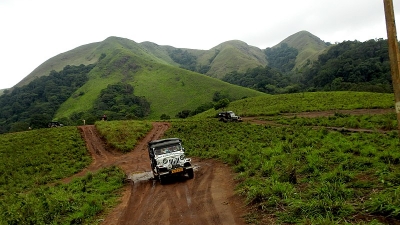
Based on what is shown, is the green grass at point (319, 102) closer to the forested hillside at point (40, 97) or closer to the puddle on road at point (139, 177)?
the puddle on road at point (139, 177)

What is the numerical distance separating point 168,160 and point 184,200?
500 centimetres

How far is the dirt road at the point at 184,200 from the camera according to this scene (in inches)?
412

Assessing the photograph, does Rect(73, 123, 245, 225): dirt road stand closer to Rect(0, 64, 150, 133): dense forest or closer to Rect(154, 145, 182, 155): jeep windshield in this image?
Rect(154, 145, 182, 155): jeep windshield

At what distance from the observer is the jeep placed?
55.4 ft

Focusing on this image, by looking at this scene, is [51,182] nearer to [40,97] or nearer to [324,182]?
[324,182]

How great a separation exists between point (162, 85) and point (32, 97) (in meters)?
64.3

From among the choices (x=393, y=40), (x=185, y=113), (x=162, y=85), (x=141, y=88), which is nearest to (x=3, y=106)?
(x=141, y=88)

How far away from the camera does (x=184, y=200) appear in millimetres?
12891

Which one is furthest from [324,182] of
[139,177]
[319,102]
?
[319,102]

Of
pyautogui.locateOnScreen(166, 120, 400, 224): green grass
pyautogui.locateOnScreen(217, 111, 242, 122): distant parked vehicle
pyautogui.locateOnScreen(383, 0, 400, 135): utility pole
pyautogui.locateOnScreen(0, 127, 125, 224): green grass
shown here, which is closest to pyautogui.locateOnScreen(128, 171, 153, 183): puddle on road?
pyautogui.locateOnScreen(0, 127, 125, 224): green grass

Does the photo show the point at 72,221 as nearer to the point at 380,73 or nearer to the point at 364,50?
the point at 380,73

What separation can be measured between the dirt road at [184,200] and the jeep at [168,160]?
59 centimetres

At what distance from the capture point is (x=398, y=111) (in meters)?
6.07

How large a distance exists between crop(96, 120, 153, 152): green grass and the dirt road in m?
14.5
